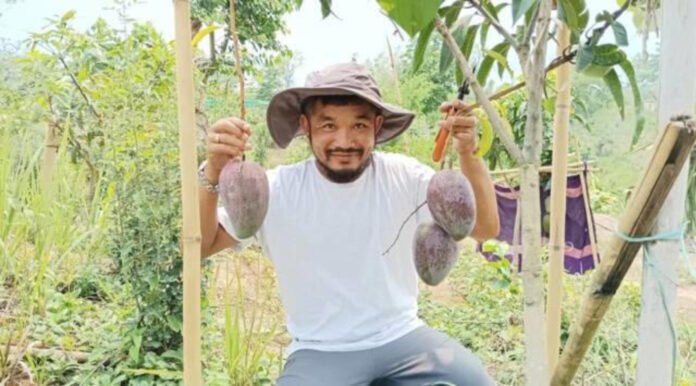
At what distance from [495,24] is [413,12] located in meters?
0.18

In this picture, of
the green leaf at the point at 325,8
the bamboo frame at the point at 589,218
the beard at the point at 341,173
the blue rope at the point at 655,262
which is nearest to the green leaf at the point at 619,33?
the blue rope at the point at 655,262

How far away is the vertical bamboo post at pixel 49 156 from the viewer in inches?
87.1

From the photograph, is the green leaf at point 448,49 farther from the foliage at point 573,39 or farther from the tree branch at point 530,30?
the tree branch at point 530,30

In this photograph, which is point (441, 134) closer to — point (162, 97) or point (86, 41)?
point (162, 97)

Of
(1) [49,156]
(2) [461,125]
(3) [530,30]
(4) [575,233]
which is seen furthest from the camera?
(4) [575,233]

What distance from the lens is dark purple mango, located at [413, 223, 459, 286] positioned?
0.82 metres

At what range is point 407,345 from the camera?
1.21 m

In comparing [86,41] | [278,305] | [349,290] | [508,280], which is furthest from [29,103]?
[508,280]

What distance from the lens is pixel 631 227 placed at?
630 mm

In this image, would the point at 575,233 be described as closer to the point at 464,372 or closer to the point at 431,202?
the point at 464,372

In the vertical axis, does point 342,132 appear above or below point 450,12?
below

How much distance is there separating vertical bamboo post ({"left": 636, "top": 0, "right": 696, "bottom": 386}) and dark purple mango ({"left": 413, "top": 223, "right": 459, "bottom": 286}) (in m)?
0.23

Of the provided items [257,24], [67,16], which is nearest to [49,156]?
[67,16]

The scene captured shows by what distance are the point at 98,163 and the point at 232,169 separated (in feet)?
A: 5.71
